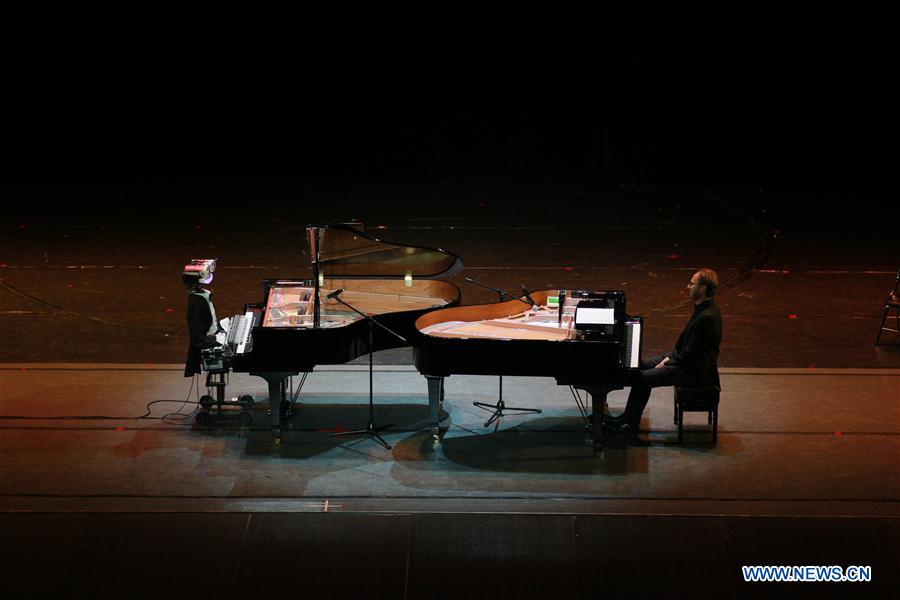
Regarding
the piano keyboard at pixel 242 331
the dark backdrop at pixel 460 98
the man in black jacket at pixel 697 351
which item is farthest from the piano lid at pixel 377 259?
the dark backdrop at pixel 460 98

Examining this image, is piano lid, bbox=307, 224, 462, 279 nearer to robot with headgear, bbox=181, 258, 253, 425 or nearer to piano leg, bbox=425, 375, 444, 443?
robot with headgear, bbox=181, 258, 253, 425

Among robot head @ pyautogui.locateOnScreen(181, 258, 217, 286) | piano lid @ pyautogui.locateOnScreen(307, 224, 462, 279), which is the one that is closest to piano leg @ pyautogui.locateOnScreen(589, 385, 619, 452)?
piano lid @ pyautogui.locateOnScreen(307, 224, 462, 279)

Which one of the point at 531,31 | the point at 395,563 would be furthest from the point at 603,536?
the point at 531,31

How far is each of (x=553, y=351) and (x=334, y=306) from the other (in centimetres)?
196

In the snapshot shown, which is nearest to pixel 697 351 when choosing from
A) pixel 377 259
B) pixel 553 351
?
pixel 553 351

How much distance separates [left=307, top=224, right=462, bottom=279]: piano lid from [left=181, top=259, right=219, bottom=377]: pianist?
97cm

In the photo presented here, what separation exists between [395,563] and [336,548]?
295 mm

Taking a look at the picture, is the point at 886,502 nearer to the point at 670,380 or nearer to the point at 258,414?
the point at 670,380

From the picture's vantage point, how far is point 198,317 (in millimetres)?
7238

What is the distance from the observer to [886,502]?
6.16m

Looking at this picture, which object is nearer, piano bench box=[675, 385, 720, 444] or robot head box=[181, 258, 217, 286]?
piano bench box=[675, 385, 720, 444]

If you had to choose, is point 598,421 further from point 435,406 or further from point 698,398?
point 435,406

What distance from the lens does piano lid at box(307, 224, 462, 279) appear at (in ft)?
26.1

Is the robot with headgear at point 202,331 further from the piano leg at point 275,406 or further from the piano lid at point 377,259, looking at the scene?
the piano lid at point 377,259
